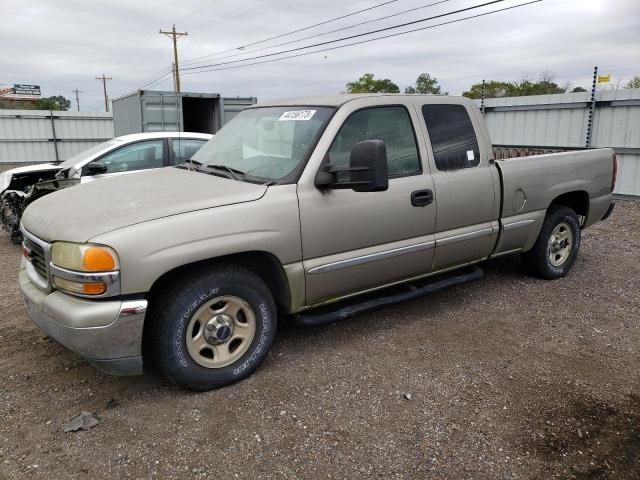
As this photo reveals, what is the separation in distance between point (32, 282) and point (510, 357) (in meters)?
3.36

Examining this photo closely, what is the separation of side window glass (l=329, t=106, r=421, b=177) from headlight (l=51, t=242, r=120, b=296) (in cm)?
167

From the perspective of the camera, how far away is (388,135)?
403cm

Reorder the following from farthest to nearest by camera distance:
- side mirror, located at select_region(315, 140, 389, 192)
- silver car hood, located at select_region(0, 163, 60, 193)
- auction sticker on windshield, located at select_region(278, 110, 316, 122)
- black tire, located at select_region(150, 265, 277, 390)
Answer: silver car hood, located at select_region(0, 163, 60, 193) → auction sticker on windshield, located at select_region(278, 110, 316, 122) → side mirror, located at select_region(315, 140, 389, 192) → black tire, located at select_region(150, 265, 277, 390)

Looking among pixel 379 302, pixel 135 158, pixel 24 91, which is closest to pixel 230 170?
pixel 379 302

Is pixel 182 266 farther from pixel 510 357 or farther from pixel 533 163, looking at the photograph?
pixel 533 163

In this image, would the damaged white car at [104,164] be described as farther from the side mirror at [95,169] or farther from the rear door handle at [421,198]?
the rear door handle at [421,198]

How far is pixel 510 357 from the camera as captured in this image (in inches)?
151

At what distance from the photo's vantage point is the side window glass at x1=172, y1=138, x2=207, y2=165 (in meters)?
7.49

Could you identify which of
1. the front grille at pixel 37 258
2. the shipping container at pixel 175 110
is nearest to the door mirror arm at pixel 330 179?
the front grille at pixel 37 258

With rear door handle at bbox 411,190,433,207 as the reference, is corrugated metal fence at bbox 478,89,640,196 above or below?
above

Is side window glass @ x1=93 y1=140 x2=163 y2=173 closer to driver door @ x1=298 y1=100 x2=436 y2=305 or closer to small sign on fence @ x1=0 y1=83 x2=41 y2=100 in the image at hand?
driver door @ x1=298 y1=100 x2=436 y2=305

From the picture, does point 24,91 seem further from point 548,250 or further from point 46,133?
point 548,250

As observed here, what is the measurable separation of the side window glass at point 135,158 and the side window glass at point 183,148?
199mm

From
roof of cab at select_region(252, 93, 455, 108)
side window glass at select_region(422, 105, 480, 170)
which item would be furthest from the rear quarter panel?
roof of cab at select_region(252, 93, 455, 108)
